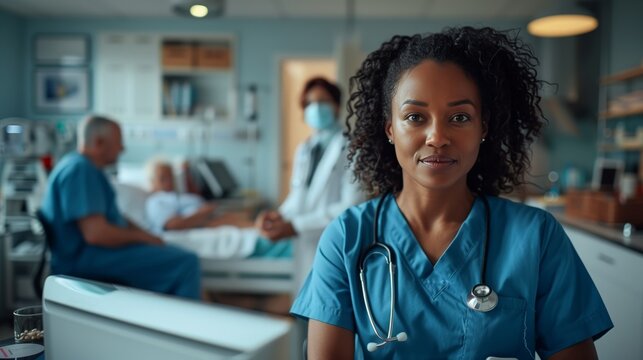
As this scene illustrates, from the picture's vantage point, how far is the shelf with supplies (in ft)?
17.1

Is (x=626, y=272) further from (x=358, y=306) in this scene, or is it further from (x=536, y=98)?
(x=358, y=306)

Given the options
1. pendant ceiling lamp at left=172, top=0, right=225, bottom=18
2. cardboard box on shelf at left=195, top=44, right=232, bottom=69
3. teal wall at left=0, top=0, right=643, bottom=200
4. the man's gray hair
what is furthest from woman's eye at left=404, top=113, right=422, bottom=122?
cardboard box on shelf at left=195, top=44, right=232, bottom=69

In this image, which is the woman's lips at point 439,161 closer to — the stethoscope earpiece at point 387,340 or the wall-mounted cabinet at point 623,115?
the stethoscope earpiece at point 387,340

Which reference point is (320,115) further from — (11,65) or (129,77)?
(11,65)

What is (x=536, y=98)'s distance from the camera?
3.57 ft

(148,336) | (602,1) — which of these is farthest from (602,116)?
(148,336)

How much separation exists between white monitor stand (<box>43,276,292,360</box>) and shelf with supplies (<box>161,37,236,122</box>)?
4.60 m

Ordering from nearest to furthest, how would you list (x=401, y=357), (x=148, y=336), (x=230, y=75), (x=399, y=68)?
1. (x=148, y=336)
2. (x=401, y=357)
3. (x=399, y=68)
4. (x=230, y=75)

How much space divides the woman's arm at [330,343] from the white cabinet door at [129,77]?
4672 millimetres

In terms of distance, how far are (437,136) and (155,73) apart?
4.81 metres

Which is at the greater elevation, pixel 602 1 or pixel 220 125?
pixel 602 1

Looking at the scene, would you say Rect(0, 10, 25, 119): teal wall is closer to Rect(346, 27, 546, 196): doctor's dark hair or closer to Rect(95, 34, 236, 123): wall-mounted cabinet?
Rect(95, 34, 236, 123): wall-mounted cabinet

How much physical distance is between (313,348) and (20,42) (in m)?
5.59

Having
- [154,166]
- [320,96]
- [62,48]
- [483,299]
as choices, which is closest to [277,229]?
[320,96]
